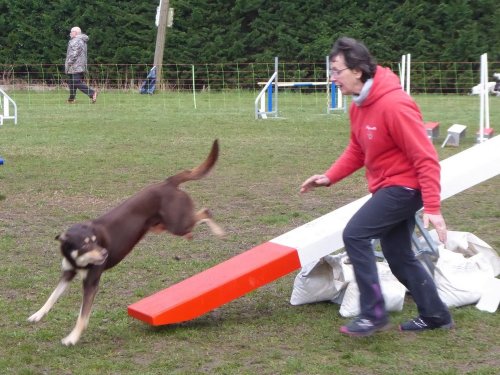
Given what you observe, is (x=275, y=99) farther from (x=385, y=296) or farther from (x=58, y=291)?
(x=58, y=291)

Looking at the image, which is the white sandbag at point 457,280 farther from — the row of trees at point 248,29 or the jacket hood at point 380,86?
the row of trees at point 248,29

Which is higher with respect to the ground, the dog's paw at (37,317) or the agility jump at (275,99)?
the agility jump at (275,99)

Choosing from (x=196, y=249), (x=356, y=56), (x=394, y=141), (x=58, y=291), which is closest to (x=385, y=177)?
(x=394, y=141)

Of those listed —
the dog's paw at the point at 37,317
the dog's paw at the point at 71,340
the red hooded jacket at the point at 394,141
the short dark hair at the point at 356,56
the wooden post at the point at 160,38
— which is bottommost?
the dog's paw at the point at 71,340

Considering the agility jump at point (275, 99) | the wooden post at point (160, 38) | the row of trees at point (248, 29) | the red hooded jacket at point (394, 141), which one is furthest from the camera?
the row of trees at point (248, 29)

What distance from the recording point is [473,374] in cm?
353

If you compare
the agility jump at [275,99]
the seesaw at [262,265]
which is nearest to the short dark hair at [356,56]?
the seesaw at [262,265]

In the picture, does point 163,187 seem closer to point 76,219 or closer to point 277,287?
point 277,287

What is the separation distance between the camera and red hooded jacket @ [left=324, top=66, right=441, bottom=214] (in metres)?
3.55

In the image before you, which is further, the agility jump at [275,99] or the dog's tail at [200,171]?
the agility jump at [275,99]

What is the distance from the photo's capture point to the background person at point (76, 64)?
17.5m

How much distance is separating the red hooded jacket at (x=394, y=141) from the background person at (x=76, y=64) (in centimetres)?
1430

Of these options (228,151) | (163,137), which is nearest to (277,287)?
(228,151)

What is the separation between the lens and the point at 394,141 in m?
3.63
